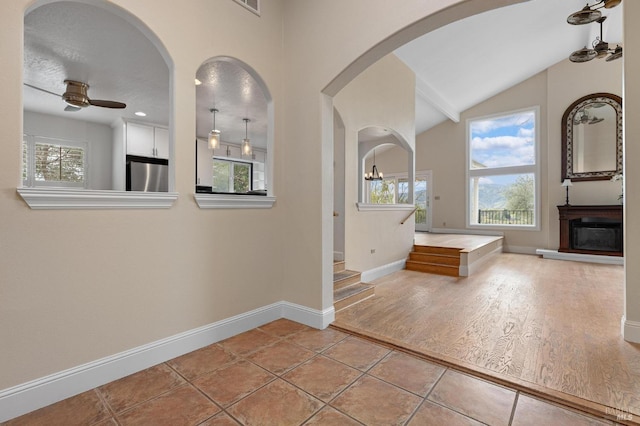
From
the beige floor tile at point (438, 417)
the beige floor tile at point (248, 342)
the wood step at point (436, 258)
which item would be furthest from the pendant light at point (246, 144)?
the beige floor tile at point (438, 417)

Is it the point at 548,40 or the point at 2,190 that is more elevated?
the point at 548,40

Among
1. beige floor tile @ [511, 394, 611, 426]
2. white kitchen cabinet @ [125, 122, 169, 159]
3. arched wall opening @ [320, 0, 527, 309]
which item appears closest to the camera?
beige floor tile @ [511, 394, 611, 426]

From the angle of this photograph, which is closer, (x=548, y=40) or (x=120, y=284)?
(x=120, y=284)

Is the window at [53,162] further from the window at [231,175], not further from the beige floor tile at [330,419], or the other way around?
the beige floor tile at [330,419]

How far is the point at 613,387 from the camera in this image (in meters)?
1.79

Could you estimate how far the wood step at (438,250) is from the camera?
17.2 feet

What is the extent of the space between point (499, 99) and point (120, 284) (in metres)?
9.38

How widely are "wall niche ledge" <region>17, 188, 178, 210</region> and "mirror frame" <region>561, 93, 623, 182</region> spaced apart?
8.53m

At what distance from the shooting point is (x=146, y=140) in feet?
18.1

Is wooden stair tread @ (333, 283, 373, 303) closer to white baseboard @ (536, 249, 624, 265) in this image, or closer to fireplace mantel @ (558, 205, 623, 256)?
white baseboard @ (536, 249, 624, 265)

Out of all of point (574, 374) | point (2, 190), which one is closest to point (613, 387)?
point (574, 374)

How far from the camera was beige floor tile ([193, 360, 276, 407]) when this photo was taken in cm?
176

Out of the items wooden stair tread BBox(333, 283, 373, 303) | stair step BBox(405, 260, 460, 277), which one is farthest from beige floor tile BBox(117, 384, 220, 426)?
stair step BBox(405, 260, 460, 277)

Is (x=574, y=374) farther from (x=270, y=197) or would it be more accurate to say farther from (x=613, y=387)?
(x=270, y=197)
